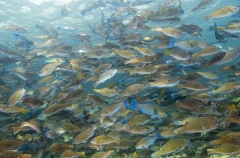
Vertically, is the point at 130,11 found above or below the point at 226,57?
above

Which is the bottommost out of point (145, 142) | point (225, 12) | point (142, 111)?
point (145, 142)

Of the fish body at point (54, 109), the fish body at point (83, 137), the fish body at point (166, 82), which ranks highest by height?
Result: the fish body at point (166, 82)

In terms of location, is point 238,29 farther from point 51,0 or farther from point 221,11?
point 51,0

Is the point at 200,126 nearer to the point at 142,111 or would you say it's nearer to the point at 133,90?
the point at 142,111

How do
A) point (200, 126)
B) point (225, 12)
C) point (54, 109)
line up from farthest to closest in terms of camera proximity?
point (225, 12), point (54, 109), point (200, 126)

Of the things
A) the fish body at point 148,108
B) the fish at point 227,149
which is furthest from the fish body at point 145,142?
the fish at point 227,149

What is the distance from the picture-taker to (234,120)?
4.54m

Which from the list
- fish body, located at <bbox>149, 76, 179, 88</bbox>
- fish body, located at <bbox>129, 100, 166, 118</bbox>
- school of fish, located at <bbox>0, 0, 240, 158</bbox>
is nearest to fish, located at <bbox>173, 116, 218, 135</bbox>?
school of fish, located at <bbox>0, 0, 240, 158</bbox>

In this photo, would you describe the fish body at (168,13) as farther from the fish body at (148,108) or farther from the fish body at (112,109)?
the fish body at (112,109)

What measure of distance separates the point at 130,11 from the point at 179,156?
758 centimetres

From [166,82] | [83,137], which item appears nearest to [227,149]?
[166,82]

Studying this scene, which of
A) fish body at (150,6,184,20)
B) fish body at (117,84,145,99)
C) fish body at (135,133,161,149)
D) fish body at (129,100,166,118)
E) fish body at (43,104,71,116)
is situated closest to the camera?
fish body at (135,133,161,149)

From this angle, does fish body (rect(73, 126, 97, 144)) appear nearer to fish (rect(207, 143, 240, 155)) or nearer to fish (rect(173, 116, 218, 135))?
fish (rect(173, 116, 218, 135))

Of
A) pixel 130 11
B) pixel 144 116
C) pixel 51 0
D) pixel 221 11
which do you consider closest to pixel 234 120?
pixel 144 116
